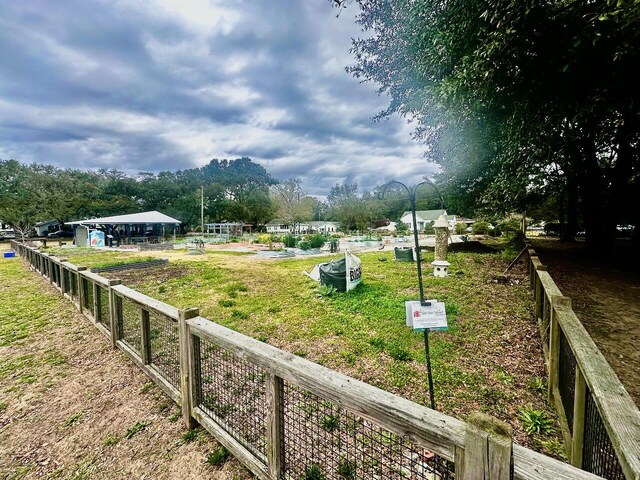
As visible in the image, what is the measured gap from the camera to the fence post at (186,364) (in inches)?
95.0

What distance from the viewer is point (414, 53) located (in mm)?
5902

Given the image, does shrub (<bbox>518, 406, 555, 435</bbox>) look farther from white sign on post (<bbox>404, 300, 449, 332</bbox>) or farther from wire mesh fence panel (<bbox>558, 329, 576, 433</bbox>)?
white sign on post (<bbox>404, 300, 449, 332</bbox>)

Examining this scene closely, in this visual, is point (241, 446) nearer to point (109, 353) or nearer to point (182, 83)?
point (109, 353)

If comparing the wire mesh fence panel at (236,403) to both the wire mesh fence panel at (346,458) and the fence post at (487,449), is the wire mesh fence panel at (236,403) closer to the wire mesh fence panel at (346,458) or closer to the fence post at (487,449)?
the wire mesh fence panel at (346,458)

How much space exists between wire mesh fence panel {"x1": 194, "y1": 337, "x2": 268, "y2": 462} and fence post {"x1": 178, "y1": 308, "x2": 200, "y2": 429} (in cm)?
5

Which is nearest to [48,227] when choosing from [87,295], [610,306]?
[87,295]

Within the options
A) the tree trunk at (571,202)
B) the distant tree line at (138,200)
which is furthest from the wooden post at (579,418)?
the distant tree line at (138,200)

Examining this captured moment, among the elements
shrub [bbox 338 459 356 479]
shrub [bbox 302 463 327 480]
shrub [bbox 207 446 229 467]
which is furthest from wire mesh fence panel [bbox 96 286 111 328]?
shrub [bbox 338 459 356 479]

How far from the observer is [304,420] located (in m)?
2.34

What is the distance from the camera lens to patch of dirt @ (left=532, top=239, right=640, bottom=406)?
3.29 metres

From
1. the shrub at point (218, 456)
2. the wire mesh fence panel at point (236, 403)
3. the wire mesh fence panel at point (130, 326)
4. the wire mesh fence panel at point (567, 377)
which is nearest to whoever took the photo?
the wire mesh fence panel at point (567, 377)

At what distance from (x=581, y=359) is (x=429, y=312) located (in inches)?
33.5

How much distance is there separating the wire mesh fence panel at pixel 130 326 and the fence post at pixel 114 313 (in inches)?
1.9

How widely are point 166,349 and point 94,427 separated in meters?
0.99
